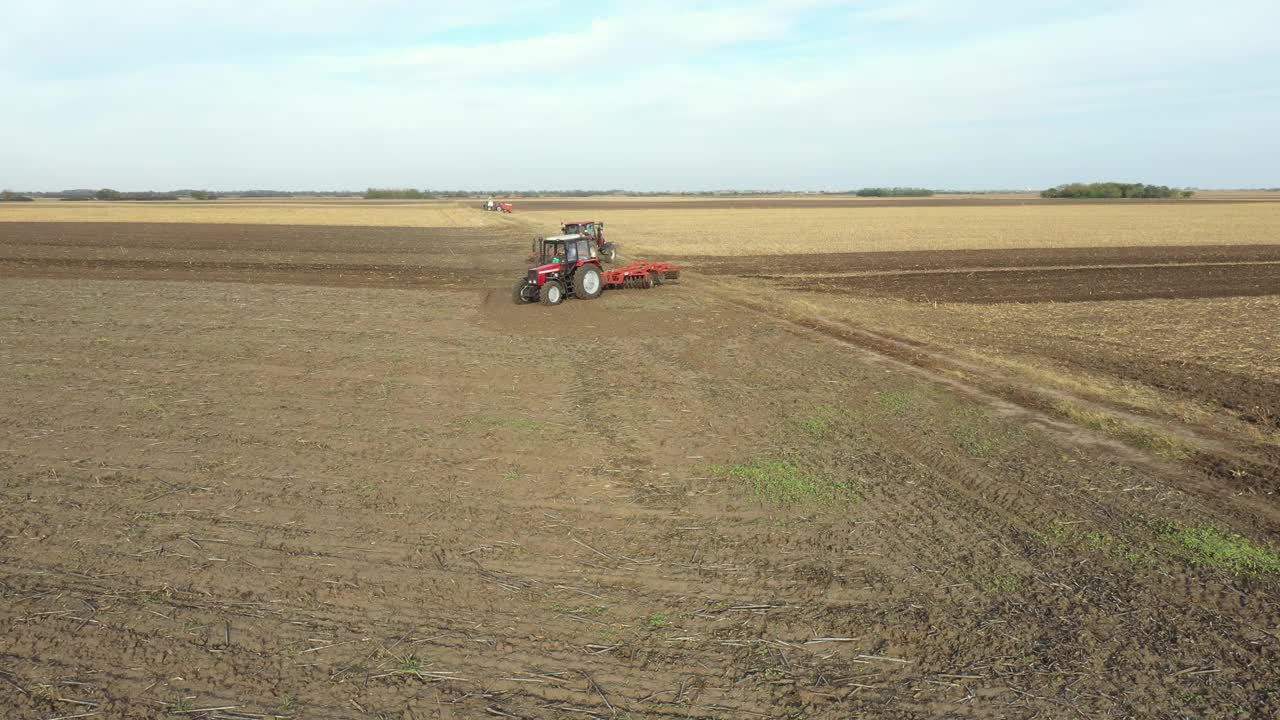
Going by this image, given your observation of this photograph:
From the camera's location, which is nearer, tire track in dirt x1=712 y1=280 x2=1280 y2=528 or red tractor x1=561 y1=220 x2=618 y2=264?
tire track in dirt x1=712 y1=280 x2=1280 y2=528

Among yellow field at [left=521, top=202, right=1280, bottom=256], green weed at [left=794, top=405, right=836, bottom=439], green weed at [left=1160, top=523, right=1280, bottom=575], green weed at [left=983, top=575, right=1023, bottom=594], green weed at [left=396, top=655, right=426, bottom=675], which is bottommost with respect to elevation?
green weed at [left=396, top=655, right=426, bottom=675]

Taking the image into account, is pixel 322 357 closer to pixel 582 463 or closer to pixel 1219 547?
pixel 582 463

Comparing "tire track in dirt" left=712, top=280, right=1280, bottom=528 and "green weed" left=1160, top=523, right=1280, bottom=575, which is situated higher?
"tire track in dirt" left=712, top=280, right=1280, bottom=528

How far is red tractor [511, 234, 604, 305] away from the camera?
20.8 meters

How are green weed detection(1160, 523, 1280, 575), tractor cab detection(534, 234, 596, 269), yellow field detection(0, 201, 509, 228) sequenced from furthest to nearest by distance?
yellow field detection(0, 201, 509, 228), tractor cab detection(534, 234, 596, 269), green weed detection(1160, 523, 1280, 575)

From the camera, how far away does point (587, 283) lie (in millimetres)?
Result: 21719

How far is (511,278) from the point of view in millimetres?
28141

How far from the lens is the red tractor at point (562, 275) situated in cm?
2075

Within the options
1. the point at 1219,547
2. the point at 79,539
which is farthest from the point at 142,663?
the point at 1219,547

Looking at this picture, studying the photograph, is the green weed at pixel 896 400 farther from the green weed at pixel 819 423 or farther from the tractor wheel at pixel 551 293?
the tractor wheel at pixel 551 293

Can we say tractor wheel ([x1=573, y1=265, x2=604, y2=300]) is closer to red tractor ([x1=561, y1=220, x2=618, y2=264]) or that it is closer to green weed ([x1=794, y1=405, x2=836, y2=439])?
red tractor ([x1=561, y1=220, x2=618, y2=264])

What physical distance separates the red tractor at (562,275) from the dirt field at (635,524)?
15.4 feet

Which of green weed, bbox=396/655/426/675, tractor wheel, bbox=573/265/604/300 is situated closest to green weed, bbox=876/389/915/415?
green weed, bbox=396/655/426/675

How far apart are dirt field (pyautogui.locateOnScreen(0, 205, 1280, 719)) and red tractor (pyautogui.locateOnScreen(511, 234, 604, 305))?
470 centimetres
